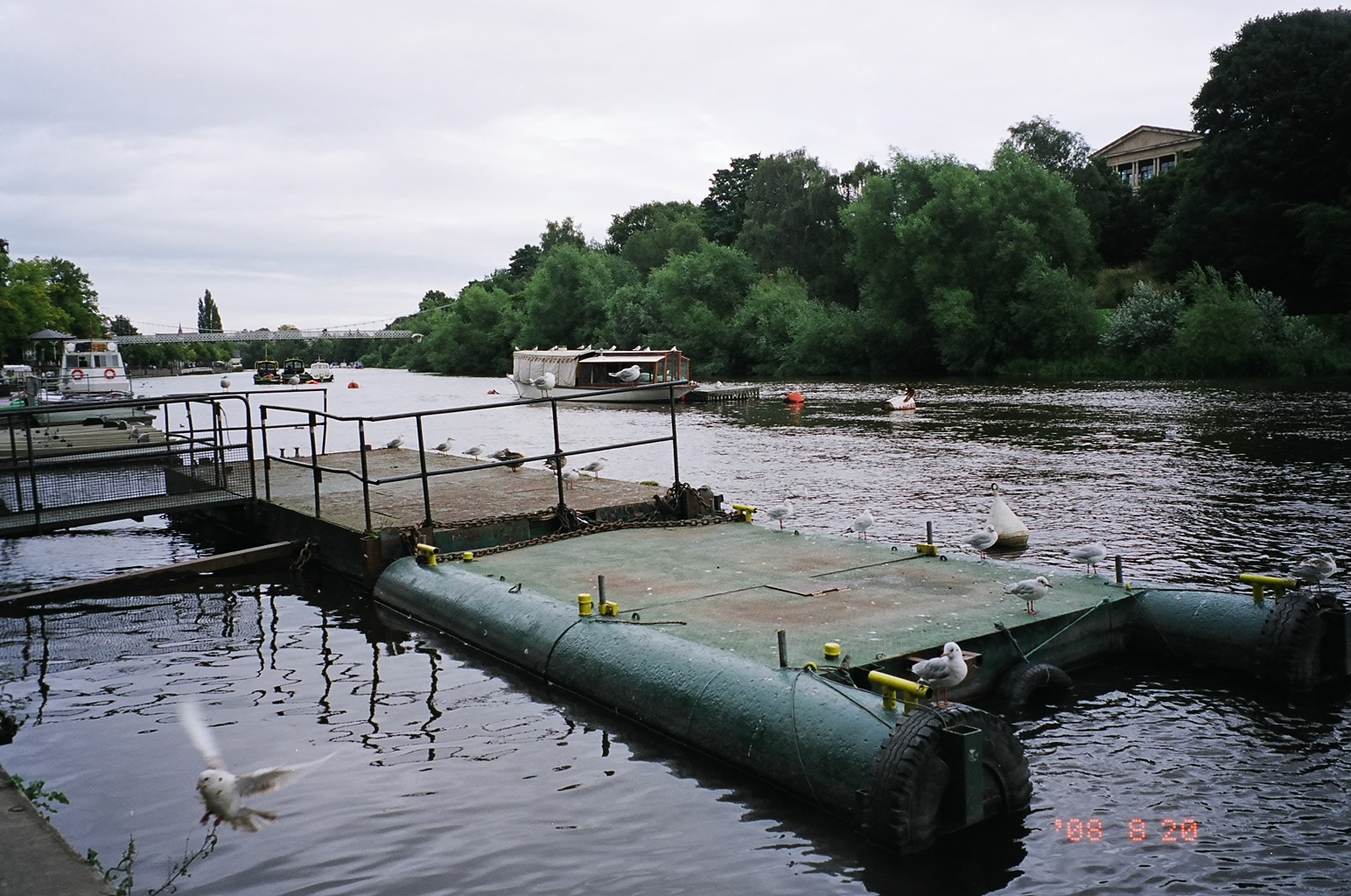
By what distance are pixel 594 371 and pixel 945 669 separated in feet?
188

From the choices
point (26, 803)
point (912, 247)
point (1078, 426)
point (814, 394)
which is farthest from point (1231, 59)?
point (26, 803)

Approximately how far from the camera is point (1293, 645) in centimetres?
848

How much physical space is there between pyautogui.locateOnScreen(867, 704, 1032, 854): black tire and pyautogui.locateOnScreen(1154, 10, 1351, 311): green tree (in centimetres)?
6112

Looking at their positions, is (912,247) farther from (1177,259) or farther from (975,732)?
(975,732)

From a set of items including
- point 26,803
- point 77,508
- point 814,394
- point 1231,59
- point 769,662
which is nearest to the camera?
point 26,803

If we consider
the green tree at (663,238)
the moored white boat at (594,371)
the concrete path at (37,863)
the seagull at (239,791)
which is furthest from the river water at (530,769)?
the green tree at (663,238)

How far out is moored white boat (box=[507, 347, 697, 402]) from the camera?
5731 centimetres

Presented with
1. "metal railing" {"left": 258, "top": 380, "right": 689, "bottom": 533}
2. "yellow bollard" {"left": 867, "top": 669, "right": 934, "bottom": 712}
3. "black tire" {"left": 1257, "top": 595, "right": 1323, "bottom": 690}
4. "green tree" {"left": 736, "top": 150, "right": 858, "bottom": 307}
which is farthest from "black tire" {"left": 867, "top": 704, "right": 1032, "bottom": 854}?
"green tree" {"left": 736, "top": 150, "right": 858, "bottom": 307}

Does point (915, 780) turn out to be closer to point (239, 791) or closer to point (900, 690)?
point (900, 690)

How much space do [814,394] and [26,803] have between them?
50807mm

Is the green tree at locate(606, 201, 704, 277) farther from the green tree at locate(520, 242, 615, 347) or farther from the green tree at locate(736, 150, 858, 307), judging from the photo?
the green tree at locate(736, 150, 858, 307)

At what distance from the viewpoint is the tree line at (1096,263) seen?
54.8m

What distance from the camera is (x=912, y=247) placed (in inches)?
2662

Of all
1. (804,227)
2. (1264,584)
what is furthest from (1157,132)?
(1264,584)
